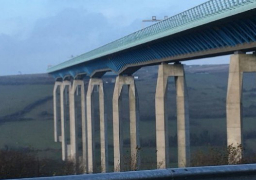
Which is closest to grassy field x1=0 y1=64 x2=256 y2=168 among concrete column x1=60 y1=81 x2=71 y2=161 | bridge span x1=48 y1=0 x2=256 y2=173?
concrete column x1=60 y1=81 x2=71 y2=161

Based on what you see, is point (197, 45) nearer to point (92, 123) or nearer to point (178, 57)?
point (178, 57)

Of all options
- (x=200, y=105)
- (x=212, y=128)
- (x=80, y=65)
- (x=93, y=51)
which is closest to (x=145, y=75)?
(x=200, y=105)

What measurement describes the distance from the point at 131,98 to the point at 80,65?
57.0 feet

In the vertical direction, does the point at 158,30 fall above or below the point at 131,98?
above

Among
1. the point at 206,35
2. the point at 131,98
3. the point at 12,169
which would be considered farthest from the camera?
the point at 131,98

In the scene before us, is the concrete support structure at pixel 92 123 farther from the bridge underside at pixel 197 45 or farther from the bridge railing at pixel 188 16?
the bridge railing at pixel 188 16

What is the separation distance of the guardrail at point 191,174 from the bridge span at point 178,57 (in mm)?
12210

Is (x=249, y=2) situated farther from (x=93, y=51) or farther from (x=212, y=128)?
(x=212, y=128)

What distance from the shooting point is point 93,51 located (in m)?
50.8

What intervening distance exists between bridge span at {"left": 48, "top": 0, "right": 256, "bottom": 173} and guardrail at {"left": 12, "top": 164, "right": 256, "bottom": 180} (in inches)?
481

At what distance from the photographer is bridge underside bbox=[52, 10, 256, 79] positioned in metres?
22.1

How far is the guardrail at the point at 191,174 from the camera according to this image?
22.1 feet

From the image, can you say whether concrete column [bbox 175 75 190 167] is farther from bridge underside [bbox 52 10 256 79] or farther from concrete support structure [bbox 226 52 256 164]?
concrete support structure [bbox 226 52 256 164]

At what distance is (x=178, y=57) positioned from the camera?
30.3 m
